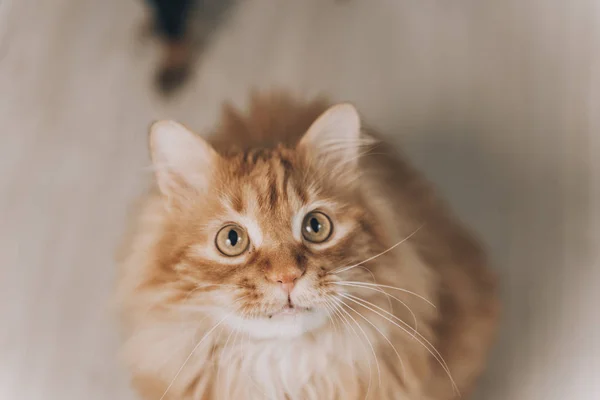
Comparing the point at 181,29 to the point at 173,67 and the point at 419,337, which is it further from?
the point at 419,337

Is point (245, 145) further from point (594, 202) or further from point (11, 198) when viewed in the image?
point (594, 202)

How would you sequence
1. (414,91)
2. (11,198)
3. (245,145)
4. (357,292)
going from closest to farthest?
(357,292), (245,145), (11,198), (414,91)

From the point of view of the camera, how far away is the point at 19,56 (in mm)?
1307

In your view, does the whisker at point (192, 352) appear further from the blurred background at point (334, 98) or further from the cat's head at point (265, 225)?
the blurred background at point (334, 98)

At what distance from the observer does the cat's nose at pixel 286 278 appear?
2.52 ft

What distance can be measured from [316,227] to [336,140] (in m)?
0.15

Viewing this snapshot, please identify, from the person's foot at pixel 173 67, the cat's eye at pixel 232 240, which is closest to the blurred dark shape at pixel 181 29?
the person's foot at pixel 173 67

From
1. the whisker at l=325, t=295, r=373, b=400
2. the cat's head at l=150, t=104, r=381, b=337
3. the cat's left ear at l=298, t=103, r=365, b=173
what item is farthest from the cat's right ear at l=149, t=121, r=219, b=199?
the whisker at l=325, t=295, r=373, b=400

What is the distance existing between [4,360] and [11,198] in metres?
0.34

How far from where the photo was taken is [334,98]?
1256 mm

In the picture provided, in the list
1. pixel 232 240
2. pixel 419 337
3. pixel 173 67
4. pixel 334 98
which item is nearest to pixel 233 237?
pixel 232 240

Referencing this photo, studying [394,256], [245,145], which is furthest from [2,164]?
[394,256]

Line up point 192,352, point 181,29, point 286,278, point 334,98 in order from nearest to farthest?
point 286,278 < point 192,352 < point 334,98 < point 181,29

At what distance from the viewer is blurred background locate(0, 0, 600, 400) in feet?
3.61
